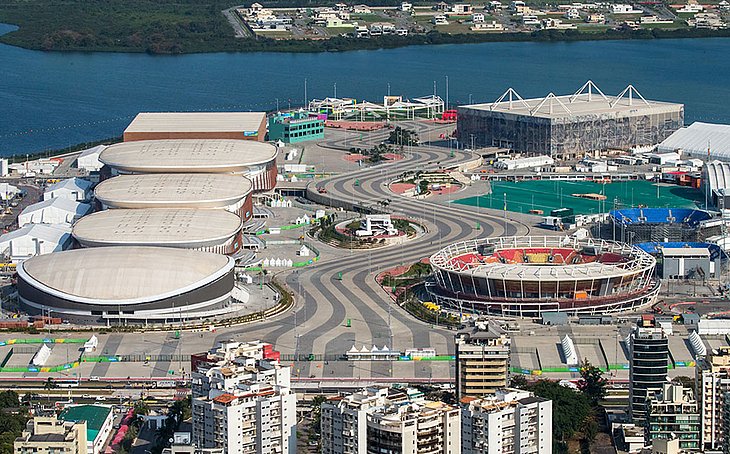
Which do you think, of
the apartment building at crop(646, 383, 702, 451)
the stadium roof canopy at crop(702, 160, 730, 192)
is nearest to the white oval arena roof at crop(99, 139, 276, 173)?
the stadium roof canopy at crop(702, 160, 730, 192)

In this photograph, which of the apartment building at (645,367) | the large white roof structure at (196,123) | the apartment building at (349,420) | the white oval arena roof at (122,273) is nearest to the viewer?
the apartment building at (349,420)

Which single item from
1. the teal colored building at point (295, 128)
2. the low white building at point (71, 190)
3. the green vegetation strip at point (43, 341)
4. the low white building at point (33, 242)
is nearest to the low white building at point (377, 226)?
the low white building at point (33, 242)

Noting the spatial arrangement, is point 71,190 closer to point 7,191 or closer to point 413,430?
point 7,191

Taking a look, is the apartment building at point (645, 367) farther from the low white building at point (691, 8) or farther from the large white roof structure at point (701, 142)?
the low white building at point (691, 8)

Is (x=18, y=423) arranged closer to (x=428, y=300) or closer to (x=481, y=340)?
(x=481, y=340)

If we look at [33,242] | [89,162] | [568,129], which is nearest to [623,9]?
[568,129]

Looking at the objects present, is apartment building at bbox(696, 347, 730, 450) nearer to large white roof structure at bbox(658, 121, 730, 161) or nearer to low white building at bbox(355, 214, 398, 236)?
low white building at bbox(355, 214, 398, 236)
